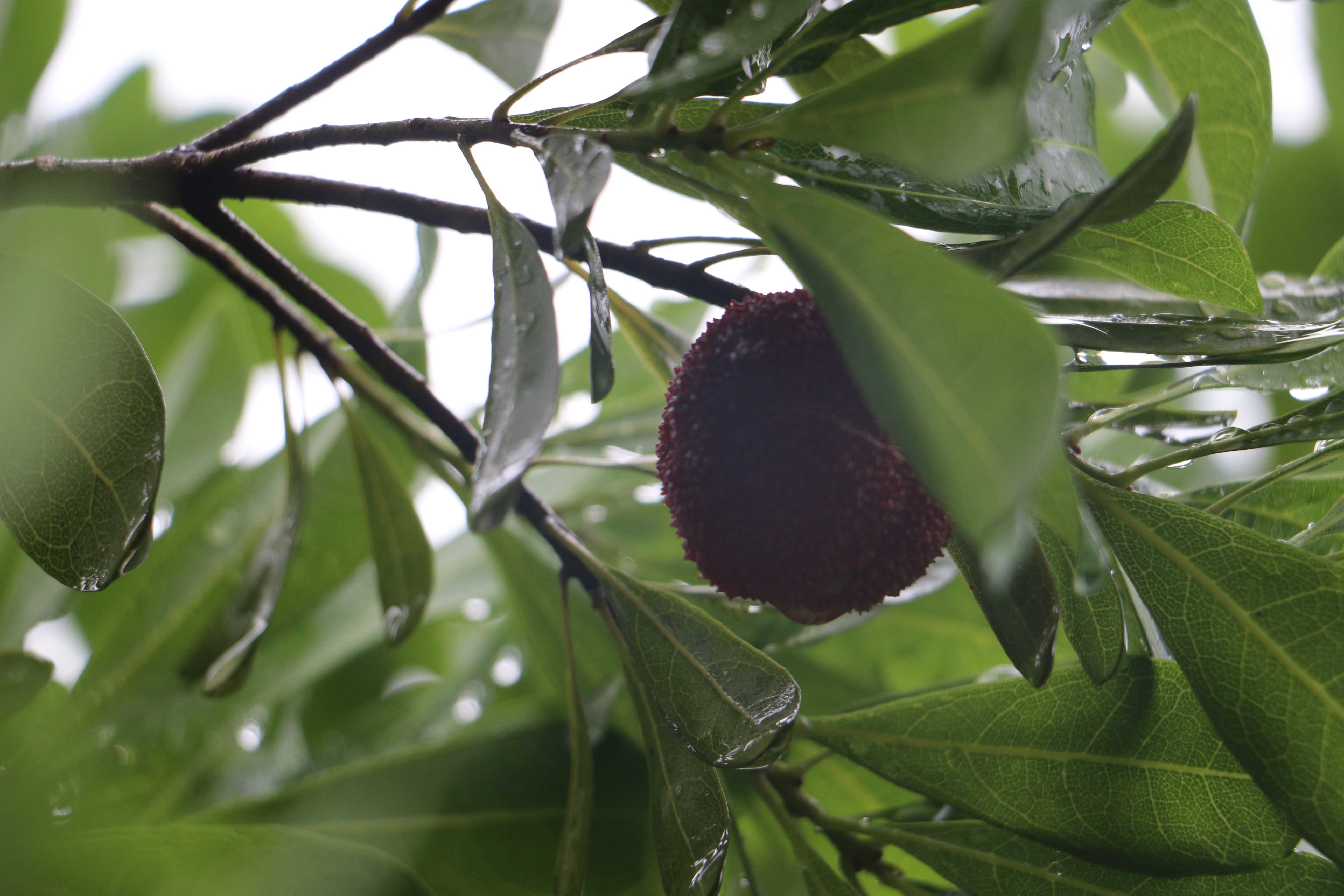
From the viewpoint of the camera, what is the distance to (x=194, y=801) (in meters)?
0.90

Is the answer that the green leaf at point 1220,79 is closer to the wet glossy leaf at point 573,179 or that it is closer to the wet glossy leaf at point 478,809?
the wet glossy leaf at point 573,179

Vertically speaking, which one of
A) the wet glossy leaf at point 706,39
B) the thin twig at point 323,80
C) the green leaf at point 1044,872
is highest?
the thin twig at point 323,80

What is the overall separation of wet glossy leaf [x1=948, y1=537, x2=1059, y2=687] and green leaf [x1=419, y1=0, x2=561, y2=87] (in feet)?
1.59

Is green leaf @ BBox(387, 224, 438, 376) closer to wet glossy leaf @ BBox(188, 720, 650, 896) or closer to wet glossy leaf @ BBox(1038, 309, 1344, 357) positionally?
wet glossy leaf @ BBox(188, 720, 650, 896)

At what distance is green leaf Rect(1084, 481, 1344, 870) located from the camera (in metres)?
0.40

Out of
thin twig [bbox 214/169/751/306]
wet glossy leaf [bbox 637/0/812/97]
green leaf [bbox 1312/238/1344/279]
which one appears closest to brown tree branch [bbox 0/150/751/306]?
thin twig [bbox 214/169/751/306]

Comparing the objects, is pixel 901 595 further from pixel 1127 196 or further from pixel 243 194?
pixel 243 194

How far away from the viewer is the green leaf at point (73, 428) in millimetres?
436

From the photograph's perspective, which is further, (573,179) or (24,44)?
(24,44)

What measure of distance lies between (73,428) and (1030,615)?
45cm

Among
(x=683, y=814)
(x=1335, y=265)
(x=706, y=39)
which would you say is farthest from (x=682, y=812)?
(x=1335, y=265)

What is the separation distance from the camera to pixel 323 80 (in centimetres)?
50

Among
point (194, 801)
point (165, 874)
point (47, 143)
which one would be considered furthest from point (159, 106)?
point (165, 874)

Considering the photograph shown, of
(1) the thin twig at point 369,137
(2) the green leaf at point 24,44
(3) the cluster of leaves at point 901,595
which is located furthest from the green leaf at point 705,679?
(2) the green leaf at point 24,44
